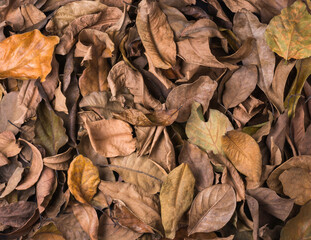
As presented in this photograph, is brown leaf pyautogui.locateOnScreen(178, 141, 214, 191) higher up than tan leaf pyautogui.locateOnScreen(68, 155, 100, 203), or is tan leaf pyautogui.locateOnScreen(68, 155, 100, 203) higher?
brown leaf pyautogui.locateOnScreen(178, 141, 214, 191)

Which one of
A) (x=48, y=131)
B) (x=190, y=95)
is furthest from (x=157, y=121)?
(x=48, y=131)

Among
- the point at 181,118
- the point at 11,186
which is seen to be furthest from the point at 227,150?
the point at 11,186

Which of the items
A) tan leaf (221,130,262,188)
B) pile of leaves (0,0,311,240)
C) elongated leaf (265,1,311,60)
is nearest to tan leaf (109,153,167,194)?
pile of leaves (0,0,311,240)

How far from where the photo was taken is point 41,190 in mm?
557

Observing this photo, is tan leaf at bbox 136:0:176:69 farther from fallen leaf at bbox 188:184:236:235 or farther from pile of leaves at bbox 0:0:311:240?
fallen leaf at bbox 188:184:236:235

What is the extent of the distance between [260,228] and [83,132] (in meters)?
0.29

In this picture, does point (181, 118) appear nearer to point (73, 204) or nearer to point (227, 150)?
point (227, 150)

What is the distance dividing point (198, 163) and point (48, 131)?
0.76 ft

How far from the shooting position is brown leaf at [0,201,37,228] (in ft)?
1.81

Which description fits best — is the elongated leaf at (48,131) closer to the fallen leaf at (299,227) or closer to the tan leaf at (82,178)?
the tan leaf at (82,178)

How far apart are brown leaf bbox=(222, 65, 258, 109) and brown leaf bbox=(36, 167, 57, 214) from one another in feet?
0.93

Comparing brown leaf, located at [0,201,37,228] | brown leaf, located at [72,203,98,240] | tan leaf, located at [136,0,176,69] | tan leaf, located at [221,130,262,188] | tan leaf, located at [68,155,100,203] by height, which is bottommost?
brown leaf, located at [0,201,37,228]

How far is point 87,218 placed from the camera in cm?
55

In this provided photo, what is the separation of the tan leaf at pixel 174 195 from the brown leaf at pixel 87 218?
0.10 meters
